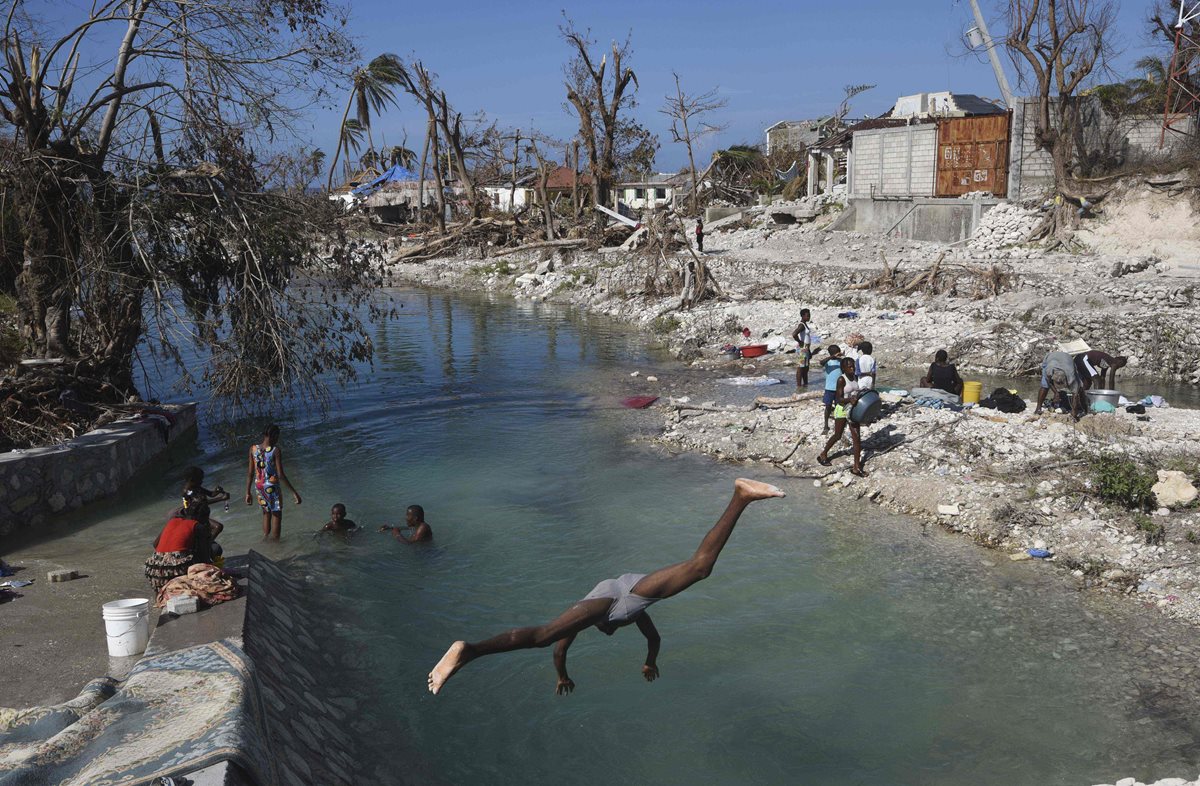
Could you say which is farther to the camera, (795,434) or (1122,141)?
(1122,141)

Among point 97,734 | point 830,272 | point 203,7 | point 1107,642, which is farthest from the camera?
point 830,272

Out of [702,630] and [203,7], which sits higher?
[203,7]

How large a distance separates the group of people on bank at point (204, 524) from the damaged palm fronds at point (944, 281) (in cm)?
1591

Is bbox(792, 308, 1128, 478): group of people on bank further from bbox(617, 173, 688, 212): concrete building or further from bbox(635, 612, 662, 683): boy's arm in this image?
bbox(617, 173, 688, 212): concrete building

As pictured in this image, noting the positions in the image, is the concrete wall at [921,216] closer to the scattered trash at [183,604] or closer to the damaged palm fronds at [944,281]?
the damaged palm fronds at [944,281]

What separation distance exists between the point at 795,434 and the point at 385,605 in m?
6.72

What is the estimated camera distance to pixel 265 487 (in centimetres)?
967

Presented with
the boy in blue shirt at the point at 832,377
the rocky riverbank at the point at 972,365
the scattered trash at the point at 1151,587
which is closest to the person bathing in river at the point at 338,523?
the rocky riverbank at the point at 972,365

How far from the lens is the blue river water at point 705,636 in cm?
643

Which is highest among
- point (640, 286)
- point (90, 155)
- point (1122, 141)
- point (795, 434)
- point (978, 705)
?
point (1122, 141)

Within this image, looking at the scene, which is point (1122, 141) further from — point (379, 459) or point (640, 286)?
point (379, 459)

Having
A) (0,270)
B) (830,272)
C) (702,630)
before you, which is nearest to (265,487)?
Answer: (702,630)

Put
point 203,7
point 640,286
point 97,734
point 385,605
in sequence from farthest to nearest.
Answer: point 640,286
point 203,7
point 385,605
point 97,734

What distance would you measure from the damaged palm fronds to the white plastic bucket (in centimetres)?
1932
